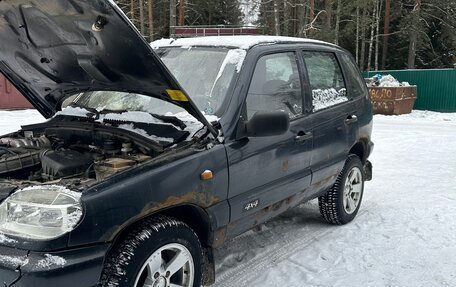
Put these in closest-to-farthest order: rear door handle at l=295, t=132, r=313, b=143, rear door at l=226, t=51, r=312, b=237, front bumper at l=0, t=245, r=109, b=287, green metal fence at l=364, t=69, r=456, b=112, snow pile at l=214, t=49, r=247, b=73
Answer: front bumper at l=0, t=245, r=109, b=287, rear door at l=226, t=51, r=312, b=237, snow pile at l=214, t=49, r=247, b=73, rear door handle at l=295, t=132, r=313, b=143, green metal fence at l=364, t=69, r=456, b=112

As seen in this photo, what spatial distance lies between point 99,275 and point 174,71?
190cm

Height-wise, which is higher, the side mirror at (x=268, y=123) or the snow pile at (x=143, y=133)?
the side mirror at (x=268, y=123)

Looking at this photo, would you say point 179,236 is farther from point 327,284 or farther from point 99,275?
point 327,284

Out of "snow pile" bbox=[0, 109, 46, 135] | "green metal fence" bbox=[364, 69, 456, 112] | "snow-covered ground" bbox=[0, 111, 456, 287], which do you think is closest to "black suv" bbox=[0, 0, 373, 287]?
"snow-covered ground" bbox=[0, 111, 456, 287]

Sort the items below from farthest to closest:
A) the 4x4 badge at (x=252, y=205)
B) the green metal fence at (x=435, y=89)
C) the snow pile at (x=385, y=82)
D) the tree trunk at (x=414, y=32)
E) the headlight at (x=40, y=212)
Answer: the tree trunk at (x=414, y=32), the green metal fence at (x=435, y=89), the snow pile at (x=385, y=82), the 4x4 badge at (x=252, y=205), the headlight at (x=40, y=212)

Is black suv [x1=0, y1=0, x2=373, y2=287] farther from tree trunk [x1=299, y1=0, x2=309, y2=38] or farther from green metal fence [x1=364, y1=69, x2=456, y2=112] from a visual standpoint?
tree trunk [x1=299, y1=0, x2=309, y2=38]

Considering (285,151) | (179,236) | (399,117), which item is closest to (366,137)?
(285,151)

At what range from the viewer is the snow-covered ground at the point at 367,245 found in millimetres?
3895

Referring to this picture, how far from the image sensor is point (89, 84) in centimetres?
364

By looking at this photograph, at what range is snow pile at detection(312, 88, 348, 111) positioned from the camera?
174 inches

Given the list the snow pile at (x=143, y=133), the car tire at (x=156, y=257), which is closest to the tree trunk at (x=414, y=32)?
the snow pile at (x=143, y=133)

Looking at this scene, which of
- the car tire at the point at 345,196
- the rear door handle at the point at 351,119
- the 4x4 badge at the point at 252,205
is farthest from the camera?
the car tire at the point at 345,196

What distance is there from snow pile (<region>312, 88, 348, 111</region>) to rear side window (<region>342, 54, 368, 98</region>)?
0.23 meters

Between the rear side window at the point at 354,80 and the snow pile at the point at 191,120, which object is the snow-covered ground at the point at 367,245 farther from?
the rear side window at the point at 354,80
